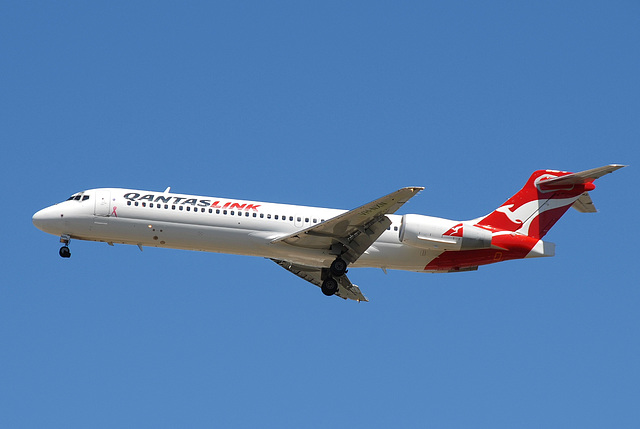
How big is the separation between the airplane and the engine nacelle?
34 millimetres

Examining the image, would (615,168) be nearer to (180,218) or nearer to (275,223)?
(275,223)

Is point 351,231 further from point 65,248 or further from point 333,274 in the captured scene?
point 65,248

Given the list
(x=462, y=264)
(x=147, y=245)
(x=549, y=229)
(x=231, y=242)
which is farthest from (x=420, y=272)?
(x=147, y=245)

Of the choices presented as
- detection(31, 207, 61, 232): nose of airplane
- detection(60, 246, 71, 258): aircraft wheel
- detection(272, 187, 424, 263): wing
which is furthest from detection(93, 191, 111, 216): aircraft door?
detection(272, 187, 424, 263): wing

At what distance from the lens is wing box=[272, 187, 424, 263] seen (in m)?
28.6

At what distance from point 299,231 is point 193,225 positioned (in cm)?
357

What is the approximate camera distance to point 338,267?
30.5 metres

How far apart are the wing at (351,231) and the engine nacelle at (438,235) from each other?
3.19 feet

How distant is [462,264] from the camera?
3114 cm

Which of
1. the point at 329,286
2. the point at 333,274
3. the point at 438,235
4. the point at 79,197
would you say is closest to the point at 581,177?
the point at 438,235

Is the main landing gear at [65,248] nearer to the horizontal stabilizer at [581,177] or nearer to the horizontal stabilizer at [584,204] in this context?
the horizontal stabilizer at [581,177]

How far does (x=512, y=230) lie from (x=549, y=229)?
144 centimetres

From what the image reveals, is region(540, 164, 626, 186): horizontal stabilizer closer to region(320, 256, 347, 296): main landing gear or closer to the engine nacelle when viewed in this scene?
the engine nacelle

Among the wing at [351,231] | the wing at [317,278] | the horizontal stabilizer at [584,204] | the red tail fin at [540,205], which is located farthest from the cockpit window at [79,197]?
the horizontal stabilizer at [584,204]
